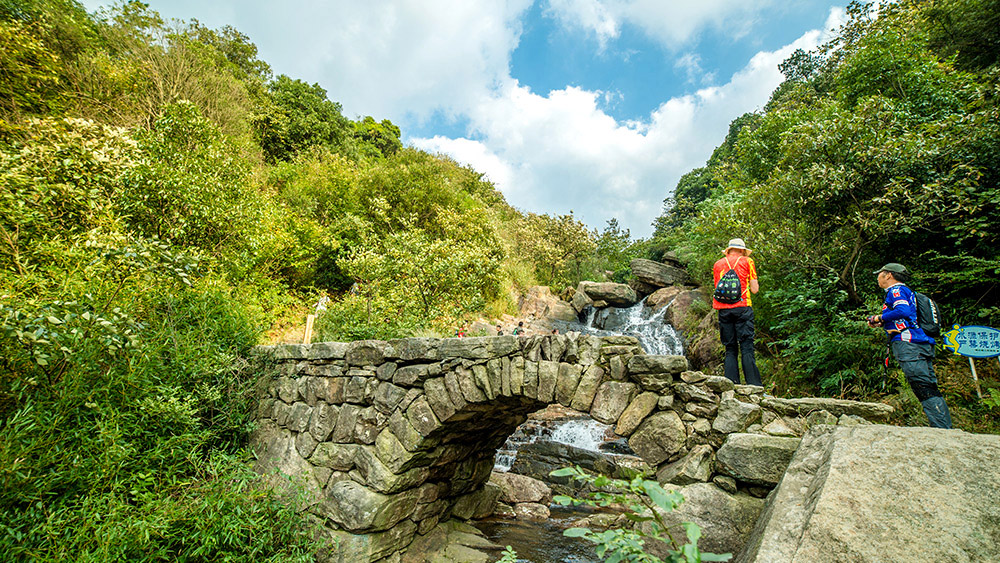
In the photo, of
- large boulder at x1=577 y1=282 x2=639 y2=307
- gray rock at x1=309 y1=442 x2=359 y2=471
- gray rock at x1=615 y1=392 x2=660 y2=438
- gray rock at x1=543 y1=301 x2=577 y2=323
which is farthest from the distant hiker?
large boulder at x1=577 y1=282 x2=639 y2=307

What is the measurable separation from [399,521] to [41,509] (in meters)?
3.06

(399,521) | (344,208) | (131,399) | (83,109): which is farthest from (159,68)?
(399,521)

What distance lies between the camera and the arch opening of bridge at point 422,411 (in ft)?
10.3

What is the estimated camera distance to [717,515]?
2.53 meters

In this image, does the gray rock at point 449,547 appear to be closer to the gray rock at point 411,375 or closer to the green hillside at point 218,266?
the green hillside at point 218,266

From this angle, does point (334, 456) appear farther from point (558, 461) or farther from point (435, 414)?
point (558, 461)

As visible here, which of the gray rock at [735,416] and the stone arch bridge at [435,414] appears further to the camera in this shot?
the stone arch bridge at [435,414]

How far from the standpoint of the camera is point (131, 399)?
3.93 m

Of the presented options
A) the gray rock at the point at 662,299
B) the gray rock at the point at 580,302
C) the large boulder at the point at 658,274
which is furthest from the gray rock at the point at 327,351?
the large boulder at the point at 658,274

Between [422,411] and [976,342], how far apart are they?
5517 mm

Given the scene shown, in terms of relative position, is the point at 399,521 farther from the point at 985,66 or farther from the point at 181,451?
the point at 985,66

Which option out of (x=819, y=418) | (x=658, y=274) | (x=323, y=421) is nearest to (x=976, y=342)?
(x=819, y=418)

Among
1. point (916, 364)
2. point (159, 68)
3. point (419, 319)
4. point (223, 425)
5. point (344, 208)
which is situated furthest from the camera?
point (344, 208)

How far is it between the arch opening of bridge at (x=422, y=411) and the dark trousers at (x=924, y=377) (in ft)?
5.43
